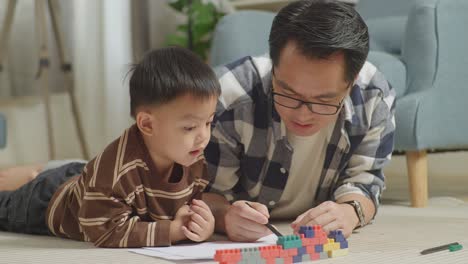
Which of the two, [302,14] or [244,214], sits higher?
[302,14]

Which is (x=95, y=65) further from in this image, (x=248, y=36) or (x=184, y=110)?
(x=184, y=110)

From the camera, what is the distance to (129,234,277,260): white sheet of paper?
1.19 metres

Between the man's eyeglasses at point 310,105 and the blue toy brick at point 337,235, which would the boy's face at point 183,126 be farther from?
the blue toy brick at point 337,235

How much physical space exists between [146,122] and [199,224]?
208mm

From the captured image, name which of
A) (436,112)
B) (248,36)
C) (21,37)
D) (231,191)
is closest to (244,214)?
(231,191)

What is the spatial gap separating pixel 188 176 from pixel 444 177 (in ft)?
6.64

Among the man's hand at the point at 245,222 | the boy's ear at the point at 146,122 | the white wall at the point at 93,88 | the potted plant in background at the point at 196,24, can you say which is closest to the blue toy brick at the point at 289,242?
the man's hand at the point at 245,222

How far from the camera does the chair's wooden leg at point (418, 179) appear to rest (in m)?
2.05

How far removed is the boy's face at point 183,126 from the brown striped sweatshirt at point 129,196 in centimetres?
6

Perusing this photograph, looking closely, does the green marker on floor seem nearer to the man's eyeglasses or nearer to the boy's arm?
the man's eyeglasses

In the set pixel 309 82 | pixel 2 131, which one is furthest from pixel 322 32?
pixel 2 131

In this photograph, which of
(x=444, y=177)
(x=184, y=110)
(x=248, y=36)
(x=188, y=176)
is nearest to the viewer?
(x=184, y=110)

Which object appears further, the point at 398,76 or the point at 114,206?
the point at 398,76

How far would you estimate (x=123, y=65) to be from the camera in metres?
3.22
